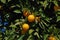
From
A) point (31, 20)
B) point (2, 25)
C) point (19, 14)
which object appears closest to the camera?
point (31, 20)

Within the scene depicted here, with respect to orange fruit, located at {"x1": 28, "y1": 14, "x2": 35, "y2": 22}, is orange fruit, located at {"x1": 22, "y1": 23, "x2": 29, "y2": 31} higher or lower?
lower

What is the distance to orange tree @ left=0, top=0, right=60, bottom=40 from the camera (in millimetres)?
2455

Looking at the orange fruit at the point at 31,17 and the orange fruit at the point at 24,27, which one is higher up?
the orange fruit at the point at 31,17

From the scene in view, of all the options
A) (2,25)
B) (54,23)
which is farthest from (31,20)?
(2,25)

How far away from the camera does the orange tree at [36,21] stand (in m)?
2.46

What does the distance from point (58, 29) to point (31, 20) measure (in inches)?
13.0

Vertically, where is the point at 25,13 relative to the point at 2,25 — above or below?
above

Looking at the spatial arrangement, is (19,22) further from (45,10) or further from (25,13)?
(45,10)

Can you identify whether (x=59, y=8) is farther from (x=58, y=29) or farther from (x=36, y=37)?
(x=36, y=37)

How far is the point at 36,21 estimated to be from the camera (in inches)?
96.7

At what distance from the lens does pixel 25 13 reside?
2.47 metres

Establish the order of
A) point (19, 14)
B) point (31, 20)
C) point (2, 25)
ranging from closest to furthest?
point (31, 20) < point (19, 14) < point (2, 25)

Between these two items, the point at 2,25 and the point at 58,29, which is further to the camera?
the point at 2,25

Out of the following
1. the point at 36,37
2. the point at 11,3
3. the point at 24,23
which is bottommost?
the point at 36,37
